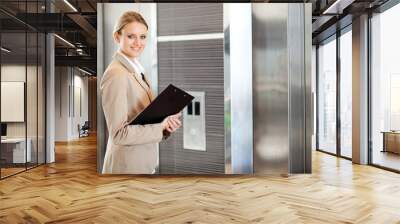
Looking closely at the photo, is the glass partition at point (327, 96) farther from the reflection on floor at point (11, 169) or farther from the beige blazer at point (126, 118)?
the reflection on floor at point (11, 169)

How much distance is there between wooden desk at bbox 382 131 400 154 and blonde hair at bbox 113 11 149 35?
4.78m

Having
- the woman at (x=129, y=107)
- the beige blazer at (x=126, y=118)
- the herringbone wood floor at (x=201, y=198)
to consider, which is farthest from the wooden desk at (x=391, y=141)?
the beige blazer at (x=126, y=118)

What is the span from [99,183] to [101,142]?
0.61 m

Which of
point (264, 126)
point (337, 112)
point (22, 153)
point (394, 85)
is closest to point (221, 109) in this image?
point (264, 126)

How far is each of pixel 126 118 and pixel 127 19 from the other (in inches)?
71.7

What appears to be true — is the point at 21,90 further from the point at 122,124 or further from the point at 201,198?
the point at 201,198

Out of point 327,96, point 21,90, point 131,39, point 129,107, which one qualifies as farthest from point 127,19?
point 327,96

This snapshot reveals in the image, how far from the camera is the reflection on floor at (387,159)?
6.87 metres

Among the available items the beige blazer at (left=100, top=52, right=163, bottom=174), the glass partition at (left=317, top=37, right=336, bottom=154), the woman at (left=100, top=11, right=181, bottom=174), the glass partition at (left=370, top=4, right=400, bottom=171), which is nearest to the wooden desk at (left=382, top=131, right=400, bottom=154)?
the glass partition at (left=370, top=4, right=400, bottom=171)

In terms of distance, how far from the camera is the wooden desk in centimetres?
677

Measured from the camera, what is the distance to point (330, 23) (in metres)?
8.24

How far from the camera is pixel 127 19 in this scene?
5359mm

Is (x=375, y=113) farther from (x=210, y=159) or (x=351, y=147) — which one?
(x=210, y=159)

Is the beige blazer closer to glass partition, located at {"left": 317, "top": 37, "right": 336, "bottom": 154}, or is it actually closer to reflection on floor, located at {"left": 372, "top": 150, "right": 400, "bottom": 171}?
reflection on floor, located at {"left": 372, "top": 150, "right": 400, "bottom": 171}
